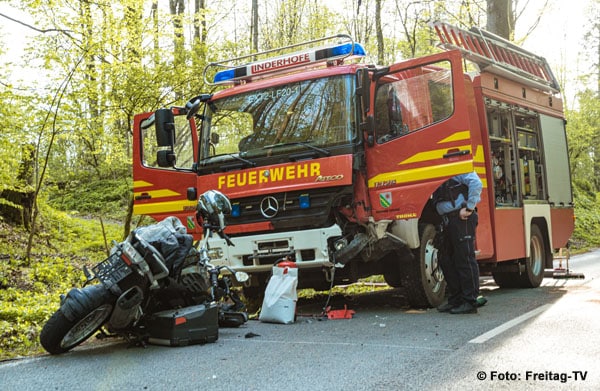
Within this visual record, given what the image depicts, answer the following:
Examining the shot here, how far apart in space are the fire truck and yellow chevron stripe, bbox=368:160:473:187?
0.04ft

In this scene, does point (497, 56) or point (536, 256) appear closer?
point (497, 56)

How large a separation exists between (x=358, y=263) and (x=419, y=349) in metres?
2.64

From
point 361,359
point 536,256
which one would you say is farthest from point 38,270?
point 536,256

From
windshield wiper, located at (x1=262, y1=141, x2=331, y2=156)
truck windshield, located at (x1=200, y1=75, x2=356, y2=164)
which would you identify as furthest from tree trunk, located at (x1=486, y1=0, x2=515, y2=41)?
windshield wiper, located at (x1=262, y1=141, x2=331, y2=156)

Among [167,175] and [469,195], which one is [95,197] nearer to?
[167,175]

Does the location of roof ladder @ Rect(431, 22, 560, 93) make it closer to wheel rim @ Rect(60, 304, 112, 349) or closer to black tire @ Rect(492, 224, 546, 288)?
black tire @ Rect(492, 224, 546, 288)

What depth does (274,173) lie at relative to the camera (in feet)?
23.5

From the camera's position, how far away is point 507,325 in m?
5.95

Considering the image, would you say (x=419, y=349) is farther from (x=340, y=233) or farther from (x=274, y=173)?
(x=274, y=173)

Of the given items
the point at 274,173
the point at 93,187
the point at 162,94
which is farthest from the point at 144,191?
the point at 93,187

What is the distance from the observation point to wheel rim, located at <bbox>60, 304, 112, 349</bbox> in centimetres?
487

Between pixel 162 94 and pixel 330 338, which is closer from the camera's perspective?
pixel 330 338

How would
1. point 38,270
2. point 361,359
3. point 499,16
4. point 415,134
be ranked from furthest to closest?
point 499,16, point 38,270, point 415,134, point 361,359

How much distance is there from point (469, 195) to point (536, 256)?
13.0 feet
